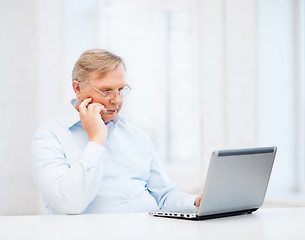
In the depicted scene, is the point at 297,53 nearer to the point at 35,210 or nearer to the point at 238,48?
the point at 238,48

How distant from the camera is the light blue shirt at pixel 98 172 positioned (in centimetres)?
179

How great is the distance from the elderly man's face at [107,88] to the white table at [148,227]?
0.55 meters

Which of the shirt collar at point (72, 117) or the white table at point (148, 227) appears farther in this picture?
the shirt collar at point (72, 117)

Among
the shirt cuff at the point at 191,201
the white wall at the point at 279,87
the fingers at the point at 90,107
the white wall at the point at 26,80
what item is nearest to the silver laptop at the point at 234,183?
the shirt cuff at the point at 191,201

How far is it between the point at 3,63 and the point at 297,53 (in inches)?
86.1

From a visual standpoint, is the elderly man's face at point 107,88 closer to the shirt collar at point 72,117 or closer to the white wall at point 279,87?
the shirt collar at point 72,117

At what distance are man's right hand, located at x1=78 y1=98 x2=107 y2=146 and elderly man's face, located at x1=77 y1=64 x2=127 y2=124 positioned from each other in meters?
0.03

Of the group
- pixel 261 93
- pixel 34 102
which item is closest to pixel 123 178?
pixel 261 93

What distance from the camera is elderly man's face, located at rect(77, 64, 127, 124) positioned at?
6.79 feet

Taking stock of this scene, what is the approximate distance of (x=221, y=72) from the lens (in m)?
3.28

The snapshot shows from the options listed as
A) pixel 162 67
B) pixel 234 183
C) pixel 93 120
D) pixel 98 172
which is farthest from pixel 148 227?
pixel 162 67

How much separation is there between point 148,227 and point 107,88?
0.78 m

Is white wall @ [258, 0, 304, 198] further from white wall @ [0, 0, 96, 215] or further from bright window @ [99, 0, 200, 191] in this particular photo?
white wall @ [0, 0, 96, 215]

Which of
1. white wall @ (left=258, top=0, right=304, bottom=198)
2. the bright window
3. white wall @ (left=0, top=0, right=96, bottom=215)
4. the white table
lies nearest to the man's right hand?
the white table
